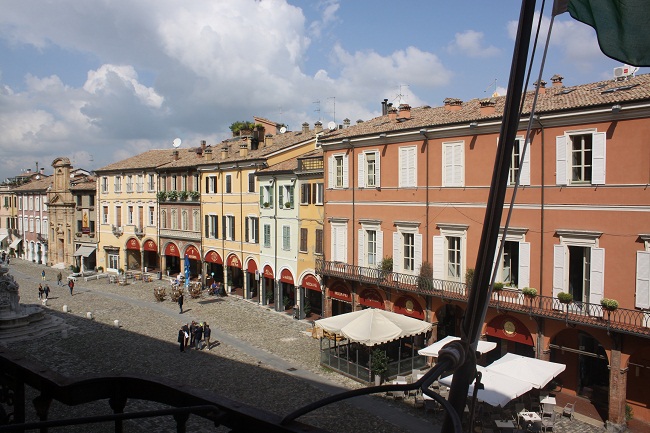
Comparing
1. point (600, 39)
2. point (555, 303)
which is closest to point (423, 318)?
point (555, 303)

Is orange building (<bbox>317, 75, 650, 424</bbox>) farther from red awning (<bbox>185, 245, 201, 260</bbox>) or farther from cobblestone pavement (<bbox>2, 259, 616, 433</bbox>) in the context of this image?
red awning (<bbox>185, 245, 201, 260</bbox>)

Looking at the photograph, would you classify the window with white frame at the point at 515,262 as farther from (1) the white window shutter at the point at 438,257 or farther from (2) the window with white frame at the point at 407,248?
(2) the window with white frame at the point at 407,248

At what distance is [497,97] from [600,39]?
25920 millimetres

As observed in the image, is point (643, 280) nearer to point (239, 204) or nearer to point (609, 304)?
point (609, 304)

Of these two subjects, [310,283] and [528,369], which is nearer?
[528,369]

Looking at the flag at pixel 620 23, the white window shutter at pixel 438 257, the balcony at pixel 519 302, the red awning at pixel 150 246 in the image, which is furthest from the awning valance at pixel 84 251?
the flag at pixel 620 23

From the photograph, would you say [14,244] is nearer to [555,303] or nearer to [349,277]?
[349,277]

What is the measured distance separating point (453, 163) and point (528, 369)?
10.00m

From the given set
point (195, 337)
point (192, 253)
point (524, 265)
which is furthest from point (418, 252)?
point (192, 253)

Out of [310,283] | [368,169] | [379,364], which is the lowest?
[379,364]

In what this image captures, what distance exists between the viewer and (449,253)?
24.5 metres

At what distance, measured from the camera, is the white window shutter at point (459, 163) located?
2380 centimetres

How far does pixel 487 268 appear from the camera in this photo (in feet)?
8.46

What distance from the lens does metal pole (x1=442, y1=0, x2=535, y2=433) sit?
2.52 meters
